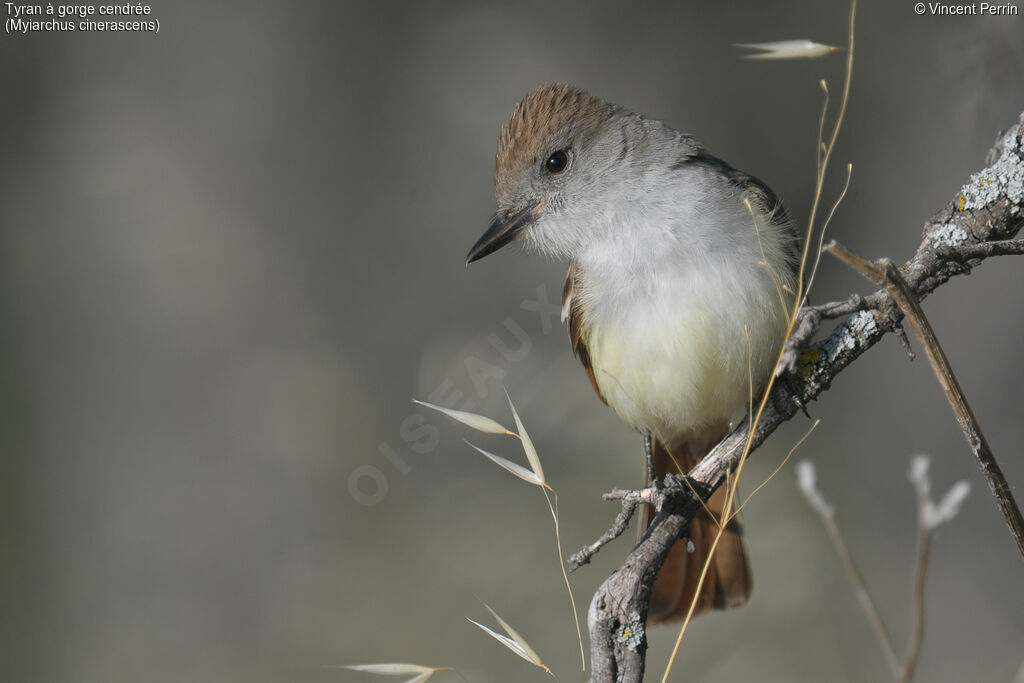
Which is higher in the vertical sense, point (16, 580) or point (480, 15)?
point (480, 15)

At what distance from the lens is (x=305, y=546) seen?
16.0ft

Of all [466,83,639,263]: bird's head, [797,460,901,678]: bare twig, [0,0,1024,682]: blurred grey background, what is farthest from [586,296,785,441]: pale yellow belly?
[0,0,1024,682]: blurred grey background

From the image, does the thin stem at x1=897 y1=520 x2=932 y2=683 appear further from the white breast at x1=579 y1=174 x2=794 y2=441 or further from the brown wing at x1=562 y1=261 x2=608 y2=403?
the brown wing at x1=562 y1=261 x2=608 y2=403

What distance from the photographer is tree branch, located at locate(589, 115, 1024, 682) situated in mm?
1711

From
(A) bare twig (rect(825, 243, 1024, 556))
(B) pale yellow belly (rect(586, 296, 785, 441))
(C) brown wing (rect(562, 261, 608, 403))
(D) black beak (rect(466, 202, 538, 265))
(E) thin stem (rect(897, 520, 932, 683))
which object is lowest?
(E) thin stem (rect(897, 520, 932, 683))

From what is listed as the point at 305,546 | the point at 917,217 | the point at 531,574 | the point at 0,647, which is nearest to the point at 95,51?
the point at 305,546

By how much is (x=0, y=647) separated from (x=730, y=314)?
16.3 feet

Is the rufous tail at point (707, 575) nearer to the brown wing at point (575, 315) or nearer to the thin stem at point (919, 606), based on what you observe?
the brown wing at point (575, 315)

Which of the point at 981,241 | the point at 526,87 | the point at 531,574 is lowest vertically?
the point at 531,574

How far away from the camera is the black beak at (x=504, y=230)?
284cm

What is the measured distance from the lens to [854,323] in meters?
1.81

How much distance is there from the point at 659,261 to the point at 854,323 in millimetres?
719

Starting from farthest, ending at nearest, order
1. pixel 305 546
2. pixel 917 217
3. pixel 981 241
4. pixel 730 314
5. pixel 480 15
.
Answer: pixel 480 15 < pixel 305 546 < pixel 917 217 < pixel 730 314 < pixel 981 241

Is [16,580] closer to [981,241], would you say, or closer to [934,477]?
[934,477]
